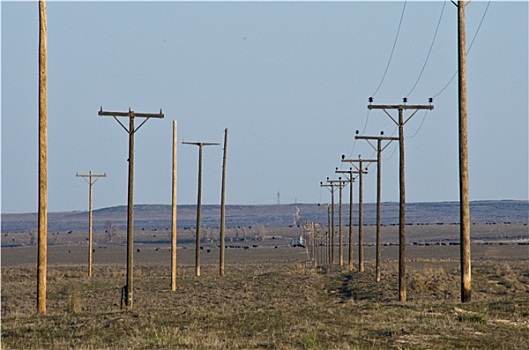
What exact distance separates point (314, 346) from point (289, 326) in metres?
3.01

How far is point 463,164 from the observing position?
1084 inches

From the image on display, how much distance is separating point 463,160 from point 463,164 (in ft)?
0.37

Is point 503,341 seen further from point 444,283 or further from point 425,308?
point 444,283

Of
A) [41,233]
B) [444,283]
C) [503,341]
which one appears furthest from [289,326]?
[444,283]

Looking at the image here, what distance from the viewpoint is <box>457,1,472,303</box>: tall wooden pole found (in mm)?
27547

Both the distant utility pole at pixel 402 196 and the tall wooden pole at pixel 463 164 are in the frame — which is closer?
the tall wooden pole at pixel 463 164

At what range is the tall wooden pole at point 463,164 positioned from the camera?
90.4 ft

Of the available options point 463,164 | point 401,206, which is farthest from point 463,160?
point 401,206

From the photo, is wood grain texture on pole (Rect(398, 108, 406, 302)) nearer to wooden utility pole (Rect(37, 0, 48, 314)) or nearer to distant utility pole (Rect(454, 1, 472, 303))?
distant utility pole (Rect(454, 1, 472, 303))

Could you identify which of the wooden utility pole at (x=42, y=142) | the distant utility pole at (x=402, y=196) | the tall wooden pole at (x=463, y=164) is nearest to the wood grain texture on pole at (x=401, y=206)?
the distant utility pole at (x=402, y=196)

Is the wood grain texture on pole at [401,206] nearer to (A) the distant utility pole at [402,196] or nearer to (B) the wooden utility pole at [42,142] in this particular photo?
(A) the distant utility pole at [402,196]

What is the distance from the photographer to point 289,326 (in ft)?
69.4

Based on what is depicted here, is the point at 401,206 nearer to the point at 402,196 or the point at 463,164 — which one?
the point at 402,196

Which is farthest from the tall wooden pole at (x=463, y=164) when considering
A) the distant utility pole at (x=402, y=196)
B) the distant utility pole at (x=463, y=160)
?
the distant utility pole at (x=402, y=196)
